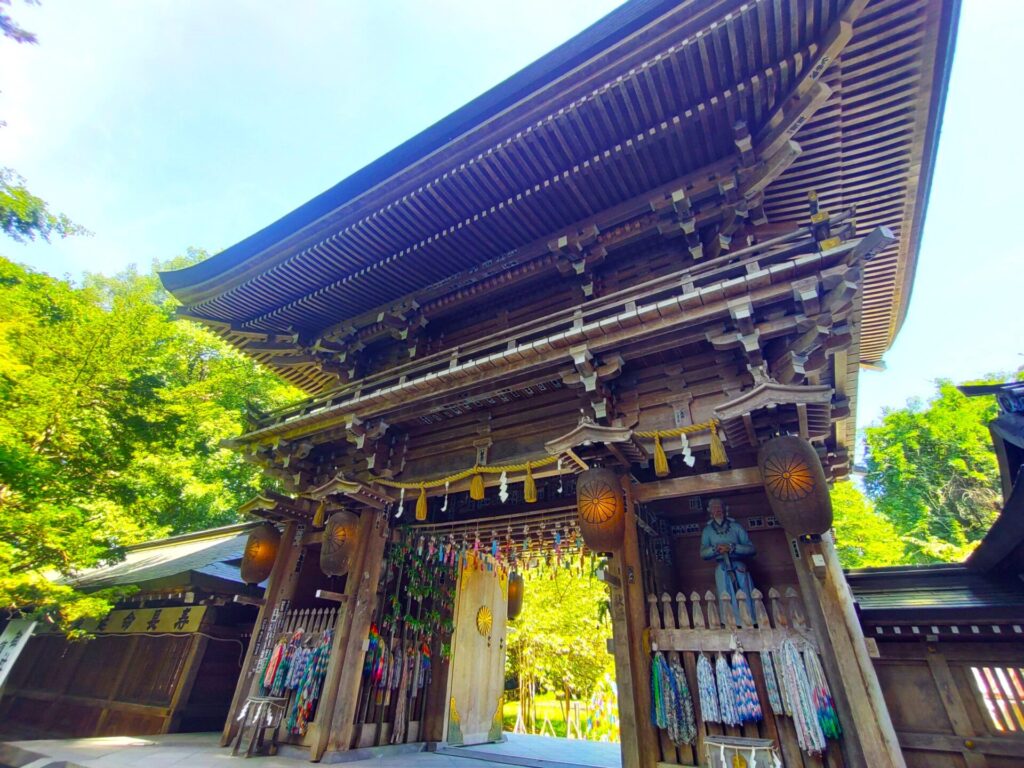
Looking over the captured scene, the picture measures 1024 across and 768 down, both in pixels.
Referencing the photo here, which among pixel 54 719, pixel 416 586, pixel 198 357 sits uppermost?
pixel 198 357

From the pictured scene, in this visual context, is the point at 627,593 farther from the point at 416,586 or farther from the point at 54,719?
the point at 54,719

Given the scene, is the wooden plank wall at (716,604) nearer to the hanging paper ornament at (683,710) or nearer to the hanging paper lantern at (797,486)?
the hanging paper ornament at (683,710)

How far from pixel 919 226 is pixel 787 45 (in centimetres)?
342

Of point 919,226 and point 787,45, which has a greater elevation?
point 787,45

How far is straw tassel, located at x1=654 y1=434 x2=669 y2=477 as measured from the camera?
5.40 meters

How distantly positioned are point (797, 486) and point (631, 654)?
251 centimetres

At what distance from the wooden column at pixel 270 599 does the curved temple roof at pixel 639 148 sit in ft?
16.1

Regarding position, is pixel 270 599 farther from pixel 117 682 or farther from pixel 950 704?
pixel 950 704

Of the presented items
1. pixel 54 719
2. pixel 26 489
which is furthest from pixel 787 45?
pixel 54 719

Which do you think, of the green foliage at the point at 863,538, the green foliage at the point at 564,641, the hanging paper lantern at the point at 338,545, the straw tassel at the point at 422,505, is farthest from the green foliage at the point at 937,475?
the hanging paper lantern at the point at 338,545

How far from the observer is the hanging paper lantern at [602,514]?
209 inches

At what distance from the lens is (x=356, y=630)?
729 cm

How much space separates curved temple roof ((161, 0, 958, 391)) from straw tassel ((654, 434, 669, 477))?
3.78 m

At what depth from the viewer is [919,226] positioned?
6.67m
